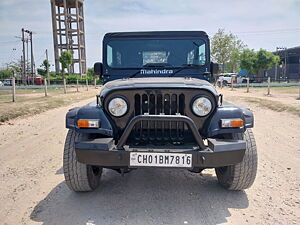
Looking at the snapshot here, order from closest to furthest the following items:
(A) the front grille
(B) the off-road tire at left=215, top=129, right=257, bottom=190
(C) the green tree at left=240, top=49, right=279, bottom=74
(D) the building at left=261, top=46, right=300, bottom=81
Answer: (A) the front grille → (B) the off-road tire at left=215, top=129, right=257, bottom=190 → (C) the green tree at left=240, top=49, right=279, bottom=74 → (D) the building at left=261, top=46, right=300, bottom=81

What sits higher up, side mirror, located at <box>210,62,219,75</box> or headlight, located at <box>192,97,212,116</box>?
side mirror, located at <box>210,62,219,75</box>

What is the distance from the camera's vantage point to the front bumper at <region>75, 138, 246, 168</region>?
2.48 meters

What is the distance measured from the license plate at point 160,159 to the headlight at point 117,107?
1.53 feet

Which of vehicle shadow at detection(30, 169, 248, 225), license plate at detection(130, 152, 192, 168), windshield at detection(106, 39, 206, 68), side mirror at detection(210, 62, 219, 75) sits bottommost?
vehicle shadow at detection(30, 169, 248, 225)

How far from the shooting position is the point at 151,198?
3.05 m

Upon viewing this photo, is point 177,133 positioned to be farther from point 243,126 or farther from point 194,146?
point 243,126

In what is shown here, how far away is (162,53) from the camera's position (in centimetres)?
402

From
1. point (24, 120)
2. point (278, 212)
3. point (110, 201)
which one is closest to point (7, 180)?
point (110, 201)

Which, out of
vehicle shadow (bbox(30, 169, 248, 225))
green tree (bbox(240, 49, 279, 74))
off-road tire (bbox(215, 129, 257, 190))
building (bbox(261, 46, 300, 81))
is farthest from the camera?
building (bbox(261, 46, 300, 81))

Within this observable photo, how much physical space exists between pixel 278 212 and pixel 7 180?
3391mm

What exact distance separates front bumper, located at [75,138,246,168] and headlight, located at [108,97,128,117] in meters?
0.31

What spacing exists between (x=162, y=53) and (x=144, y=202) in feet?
7.21

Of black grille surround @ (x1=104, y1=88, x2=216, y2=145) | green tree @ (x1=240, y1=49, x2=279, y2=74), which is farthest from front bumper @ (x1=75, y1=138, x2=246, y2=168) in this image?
green tree @ (x1=240, y1=49, x2=279, y2=74)

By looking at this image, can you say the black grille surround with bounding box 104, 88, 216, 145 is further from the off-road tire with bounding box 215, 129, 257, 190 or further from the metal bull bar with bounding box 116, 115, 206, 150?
the off-road tire with bounding box 215, 129, 257, 190
